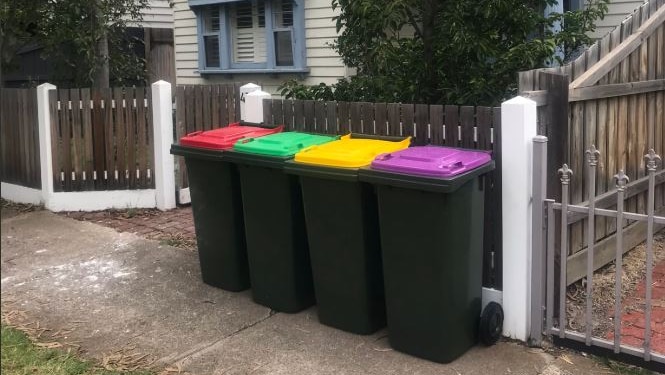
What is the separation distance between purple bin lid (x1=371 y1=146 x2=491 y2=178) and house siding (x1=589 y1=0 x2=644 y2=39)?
5.72 meters

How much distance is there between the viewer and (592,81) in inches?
207

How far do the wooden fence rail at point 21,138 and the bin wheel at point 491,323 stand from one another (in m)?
5.95

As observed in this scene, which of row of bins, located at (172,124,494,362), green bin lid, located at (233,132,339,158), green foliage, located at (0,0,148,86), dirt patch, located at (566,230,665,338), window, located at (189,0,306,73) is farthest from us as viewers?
window, located at (189,0,306,73)

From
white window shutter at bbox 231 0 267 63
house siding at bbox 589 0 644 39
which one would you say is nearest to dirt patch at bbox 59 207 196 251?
white window shutter at bbox 231 0 267 63

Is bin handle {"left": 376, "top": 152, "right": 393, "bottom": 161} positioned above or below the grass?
above

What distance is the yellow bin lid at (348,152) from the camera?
4.52 metres

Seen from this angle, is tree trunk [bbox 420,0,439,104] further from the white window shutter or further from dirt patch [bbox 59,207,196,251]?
the white window shutter

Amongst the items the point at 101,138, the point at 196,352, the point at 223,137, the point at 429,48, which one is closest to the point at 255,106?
the point at 223,137

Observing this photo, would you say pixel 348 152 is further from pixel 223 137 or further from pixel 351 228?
pixel 223 137

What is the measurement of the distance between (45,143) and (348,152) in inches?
194

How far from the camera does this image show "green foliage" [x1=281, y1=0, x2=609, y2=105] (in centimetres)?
623

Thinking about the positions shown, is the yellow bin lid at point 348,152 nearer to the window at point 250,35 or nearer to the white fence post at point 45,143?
the white fence post at point 45,143

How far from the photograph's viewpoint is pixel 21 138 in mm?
8539

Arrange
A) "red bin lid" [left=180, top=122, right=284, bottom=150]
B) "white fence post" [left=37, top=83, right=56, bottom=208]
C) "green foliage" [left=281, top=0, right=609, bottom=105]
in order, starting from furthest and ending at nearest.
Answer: "white fence post" [left=37, top=83, right=56, bottom=208] → "green foliage" [left=281, top=0, right=609, bottom=105] → "red bin lid" [left=180, top=122, right=284, bottom=150]
